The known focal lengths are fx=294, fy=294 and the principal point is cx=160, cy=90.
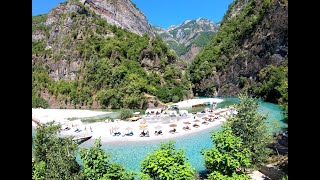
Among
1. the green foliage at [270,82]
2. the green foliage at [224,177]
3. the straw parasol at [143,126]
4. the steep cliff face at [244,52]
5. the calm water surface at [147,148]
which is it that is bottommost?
the calm water surface at [147,148]

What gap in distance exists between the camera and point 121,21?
81.5 metres

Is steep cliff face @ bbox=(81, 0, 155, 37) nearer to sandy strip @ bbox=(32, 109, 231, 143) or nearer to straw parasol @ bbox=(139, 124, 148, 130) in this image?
sandy strip @ bbox=(32, 109, 231, 143)

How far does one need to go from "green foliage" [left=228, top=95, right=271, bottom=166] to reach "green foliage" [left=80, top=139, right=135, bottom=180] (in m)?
6.68

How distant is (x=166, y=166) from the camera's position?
1149 cm

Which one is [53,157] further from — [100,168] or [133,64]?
[133,64]

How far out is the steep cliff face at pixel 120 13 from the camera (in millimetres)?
77625

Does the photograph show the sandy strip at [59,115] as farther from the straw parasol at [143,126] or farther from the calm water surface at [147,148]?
the calm water surface at [147,148]

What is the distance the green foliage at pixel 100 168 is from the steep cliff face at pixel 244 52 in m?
45.4

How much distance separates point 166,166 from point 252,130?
18.7ft

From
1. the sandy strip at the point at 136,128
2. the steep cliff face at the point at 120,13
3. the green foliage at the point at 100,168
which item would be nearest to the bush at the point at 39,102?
the sandy strip at the point at 136,128

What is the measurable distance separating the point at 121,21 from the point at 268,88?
149 ft

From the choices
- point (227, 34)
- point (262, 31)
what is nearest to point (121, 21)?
point (227, 34)
